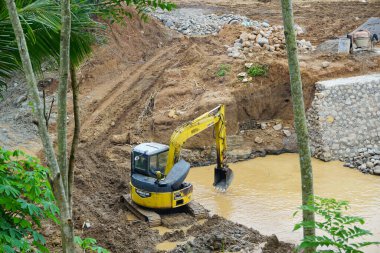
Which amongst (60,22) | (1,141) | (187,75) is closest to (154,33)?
(187,75)

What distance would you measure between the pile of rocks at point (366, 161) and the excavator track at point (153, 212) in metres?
6.71

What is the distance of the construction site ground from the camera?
45.4ft

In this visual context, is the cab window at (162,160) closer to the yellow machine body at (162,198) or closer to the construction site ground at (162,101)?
the yellow machine body at (162,198)

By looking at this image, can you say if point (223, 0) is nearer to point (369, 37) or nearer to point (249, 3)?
point (249, 3)

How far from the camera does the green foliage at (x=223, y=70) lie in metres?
22.5

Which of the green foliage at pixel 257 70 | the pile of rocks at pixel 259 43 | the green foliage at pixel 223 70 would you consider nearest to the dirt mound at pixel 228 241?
the green foliage at pixel 257 70

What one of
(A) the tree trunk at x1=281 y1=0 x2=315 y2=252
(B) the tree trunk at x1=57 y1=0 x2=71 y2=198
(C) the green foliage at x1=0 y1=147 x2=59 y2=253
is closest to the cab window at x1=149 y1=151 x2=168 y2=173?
(A) the tree trunk at x1=281 y1=0 x2=315 y2=252

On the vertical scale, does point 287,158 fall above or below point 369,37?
below

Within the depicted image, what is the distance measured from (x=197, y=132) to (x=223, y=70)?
8.06 metres

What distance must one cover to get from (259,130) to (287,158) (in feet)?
5.74

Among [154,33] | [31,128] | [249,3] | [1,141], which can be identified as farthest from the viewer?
[249,3]

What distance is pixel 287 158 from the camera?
66.5 ft

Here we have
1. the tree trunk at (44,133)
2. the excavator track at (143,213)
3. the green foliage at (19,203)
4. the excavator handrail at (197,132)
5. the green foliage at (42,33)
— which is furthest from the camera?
the excavator handrail at (197,132)

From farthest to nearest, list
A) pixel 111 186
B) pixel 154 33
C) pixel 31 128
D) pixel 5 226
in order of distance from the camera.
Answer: pixel 154 33 → pixel 31 128 → pixel 111 186 → pixel 5 226
